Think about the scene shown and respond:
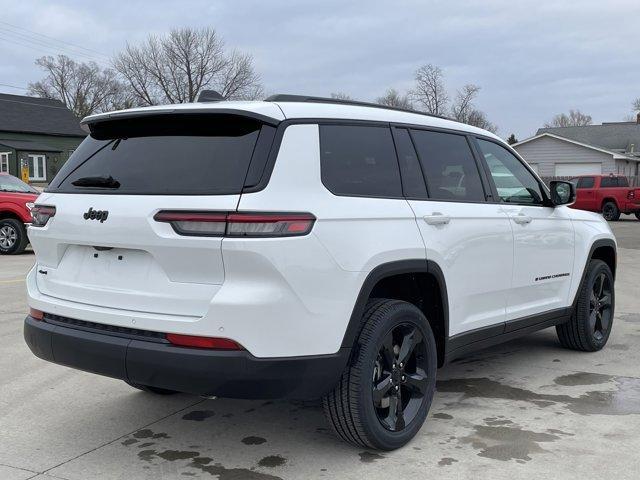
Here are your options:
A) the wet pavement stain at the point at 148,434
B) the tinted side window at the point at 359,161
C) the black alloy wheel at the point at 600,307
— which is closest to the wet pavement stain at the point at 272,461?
the wet pavement stain at the point at 148,434

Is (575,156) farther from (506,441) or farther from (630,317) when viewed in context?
(506,441)

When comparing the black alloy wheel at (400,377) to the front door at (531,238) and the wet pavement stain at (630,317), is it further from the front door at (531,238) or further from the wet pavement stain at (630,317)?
the wet pavement stain at (630,317)

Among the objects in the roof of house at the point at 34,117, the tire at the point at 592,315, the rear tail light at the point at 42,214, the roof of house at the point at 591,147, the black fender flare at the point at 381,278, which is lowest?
the tire at the point at 592,315

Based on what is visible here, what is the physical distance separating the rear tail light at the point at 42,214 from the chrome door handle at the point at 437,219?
207cm

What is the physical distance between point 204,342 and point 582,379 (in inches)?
128

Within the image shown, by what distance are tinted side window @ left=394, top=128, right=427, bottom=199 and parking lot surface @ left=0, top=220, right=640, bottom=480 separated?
4.66 feet

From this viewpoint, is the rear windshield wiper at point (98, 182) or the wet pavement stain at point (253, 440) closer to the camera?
the rear windshield wiper at point (98, 182)

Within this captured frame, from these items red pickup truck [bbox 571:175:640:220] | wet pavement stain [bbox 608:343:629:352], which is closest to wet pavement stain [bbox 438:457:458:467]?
wet pavement stain [bbox 608:343:629:352]

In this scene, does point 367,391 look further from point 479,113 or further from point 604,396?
point 479,113

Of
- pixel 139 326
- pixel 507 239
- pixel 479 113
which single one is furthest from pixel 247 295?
pixel 479 113

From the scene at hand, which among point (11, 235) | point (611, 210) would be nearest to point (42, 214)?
point (11, 235)

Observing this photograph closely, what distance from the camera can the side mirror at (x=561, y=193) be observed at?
5.26 meters

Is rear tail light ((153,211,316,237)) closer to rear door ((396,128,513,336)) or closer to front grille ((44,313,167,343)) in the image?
front grille ((44,313,167,343))

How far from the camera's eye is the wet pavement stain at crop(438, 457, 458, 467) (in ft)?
11.6
